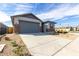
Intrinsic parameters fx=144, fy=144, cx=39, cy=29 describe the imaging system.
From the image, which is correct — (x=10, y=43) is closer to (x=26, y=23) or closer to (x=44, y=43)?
(x=26, y=23)

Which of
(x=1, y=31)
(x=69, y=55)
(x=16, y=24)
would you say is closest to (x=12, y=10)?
(x=16, y=24)

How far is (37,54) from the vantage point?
2910 millimetres

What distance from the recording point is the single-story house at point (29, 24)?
3.09 m

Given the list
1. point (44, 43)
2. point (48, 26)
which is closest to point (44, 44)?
point (44, 43)

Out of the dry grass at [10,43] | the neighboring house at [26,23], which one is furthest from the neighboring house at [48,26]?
the dry grass at [10,43]

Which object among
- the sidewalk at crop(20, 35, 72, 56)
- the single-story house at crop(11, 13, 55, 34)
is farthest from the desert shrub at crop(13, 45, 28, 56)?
the single-story house at crop(11, 13, 55, 34)

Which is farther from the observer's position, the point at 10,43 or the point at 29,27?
the point at 29,27

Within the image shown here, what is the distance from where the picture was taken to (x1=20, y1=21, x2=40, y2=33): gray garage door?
10.3ft

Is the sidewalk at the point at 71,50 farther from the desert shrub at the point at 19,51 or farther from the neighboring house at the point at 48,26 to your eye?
the desert shrub at the point at 19,51

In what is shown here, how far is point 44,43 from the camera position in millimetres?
3078

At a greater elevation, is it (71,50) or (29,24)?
(29,24)

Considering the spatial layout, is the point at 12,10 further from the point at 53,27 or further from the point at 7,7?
the point at 53,27

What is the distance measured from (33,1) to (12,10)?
48 cm

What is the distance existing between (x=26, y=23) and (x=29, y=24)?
0.07 m
